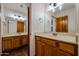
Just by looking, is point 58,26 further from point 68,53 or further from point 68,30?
point 68,53

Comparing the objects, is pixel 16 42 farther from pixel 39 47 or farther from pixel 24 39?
pixel 39 47

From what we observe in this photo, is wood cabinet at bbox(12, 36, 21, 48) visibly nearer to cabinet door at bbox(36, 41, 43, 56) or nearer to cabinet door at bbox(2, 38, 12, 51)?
cabinet door at bbox(2, 38, 12, 51)

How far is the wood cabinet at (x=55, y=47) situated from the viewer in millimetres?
1090

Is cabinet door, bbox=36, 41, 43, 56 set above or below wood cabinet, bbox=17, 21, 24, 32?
below

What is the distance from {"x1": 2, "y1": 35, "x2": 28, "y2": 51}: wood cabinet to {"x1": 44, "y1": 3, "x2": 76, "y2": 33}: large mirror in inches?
17.3

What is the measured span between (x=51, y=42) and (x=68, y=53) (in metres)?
0.43

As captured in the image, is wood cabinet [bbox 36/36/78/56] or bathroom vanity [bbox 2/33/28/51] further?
bathroom vanity [bbox 2/33/28/51]

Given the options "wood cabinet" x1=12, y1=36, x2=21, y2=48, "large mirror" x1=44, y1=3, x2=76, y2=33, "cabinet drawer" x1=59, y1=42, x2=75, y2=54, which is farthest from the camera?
"wood cabinet" x1=12, y1=36, x2=21, y2=48

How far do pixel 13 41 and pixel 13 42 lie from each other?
0.02 meters

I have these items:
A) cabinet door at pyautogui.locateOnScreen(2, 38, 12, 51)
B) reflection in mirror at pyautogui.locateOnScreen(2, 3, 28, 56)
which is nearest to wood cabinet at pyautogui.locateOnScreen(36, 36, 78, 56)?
reflection in mirror at pyautogui.locateOnScreen(2, 3, 28, 56)

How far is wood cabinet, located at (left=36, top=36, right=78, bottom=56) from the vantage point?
109cm

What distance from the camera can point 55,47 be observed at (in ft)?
4.75

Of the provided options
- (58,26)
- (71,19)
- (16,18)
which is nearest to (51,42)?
(58,26)

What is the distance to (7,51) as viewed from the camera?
1471 mm
